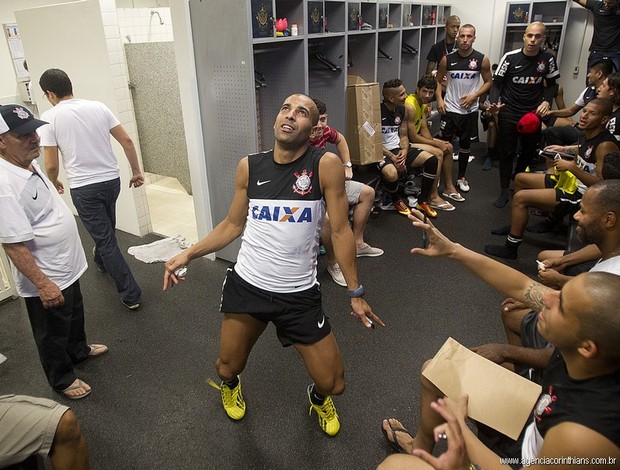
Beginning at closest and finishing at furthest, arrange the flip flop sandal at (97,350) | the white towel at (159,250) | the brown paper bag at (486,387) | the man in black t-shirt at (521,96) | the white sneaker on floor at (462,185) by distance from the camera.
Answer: the brown paper bag at (486,387)
the flip flop sandal at (97,350)
the white towel at (159,250)
the man in black t-shirt at (521,96)
the white sneaker on floor at (462,185)

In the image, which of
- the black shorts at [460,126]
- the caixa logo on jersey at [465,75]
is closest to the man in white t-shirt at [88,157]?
the black shorts at [460,126]

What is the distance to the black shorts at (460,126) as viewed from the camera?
499cm

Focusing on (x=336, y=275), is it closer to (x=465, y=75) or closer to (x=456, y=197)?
(x=456, y=197)

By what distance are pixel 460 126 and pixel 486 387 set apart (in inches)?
161

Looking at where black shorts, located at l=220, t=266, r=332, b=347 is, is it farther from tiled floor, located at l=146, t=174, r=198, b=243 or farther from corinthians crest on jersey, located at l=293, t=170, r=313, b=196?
tiled floor, located at l=146, t=174, r=198, b=243

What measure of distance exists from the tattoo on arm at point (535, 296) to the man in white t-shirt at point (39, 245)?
195 cm

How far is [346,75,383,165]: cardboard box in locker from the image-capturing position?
4020mm

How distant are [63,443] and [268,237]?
0.98 meters

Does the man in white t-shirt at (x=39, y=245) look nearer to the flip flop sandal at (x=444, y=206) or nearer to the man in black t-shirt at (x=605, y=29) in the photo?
the flip flop sandal at (x=444, y=206)

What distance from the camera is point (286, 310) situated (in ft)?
6.01

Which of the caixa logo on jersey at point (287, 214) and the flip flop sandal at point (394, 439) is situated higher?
the caixa logo on jersey at point (287, 214)

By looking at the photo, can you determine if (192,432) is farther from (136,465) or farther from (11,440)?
(11,440)

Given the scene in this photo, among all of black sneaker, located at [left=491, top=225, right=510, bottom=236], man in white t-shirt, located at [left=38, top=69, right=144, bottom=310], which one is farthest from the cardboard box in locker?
man in white t-shirt, located at [left=38, top=69, right=144, bottom=310]

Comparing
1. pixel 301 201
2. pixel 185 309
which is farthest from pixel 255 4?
pixel 185 309
